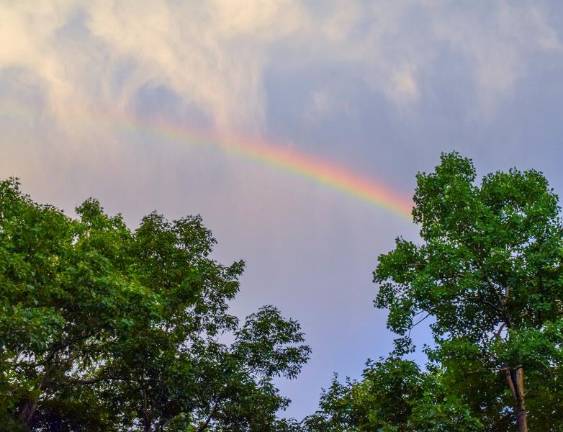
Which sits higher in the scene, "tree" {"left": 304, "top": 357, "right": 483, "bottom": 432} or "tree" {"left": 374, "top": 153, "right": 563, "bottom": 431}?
"tree" {"left": 374, "top": 153, "right": 563, "bottom": 431}

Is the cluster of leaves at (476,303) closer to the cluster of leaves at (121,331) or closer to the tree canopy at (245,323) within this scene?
the tree canopy at (245,323)

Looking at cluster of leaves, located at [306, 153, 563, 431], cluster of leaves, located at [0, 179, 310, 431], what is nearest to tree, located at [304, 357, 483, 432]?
cluster of leaves, located at [306, 153, 563, 431]

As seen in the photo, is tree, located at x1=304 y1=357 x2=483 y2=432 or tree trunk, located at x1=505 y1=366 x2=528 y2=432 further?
tree trunk, located at x1=505 y1=366 x2=528 y2=432

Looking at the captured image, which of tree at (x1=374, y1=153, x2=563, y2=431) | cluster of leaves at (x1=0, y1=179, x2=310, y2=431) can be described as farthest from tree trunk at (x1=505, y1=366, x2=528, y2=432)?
cluster of leaves at (x1=0, y1=179, x2=310, y2=431)

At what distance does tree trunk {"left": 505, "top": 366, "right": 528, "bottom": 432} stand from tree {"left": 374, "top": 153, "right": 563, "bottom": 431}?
0.04m

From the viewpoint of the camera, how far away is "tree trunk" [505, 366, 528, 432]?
19000mm

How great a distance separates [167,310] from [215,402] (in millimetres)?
4569

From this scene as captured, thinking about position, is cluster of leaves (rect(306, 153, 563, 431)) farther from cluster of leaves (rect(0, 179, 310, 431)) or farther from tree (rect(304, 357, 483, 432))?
cluster of leaves (rect(0, 179, 310, 431))

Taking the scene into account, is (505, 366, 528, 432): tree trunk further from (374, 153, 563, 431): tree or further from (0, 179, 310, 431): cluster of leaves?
(0, 179, 310, 431): cluster of leaves

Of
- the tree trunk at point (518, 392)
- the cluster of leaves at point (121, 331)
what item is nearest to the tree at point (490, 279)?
the tree trunk at point (518, 392)

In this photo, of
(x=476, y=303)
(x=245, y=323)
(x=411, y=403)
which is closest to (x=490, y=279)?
(x=476, y=303)

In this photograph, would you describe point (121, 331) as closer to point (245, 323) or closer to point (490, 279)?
point (245, 323)

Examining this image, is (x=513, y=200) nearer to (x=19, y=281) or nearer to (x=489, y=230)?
(x=489, y=230)

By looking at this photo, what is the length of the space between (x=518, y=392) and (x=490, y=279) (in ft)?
13.8
